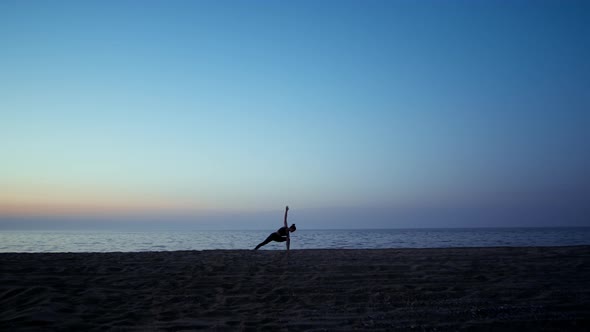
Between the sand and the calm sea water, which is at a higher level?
the sand

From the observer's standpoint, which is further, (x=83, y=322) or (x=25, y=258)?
(x=25, y=258)

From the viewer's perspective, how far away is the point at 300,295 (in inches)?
252

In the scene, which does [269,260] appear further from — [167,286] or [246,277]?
[167,286]

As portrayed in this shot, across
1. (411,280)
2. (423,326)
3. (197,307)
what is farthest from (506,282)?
(197,307)

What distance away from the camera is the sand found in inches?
193

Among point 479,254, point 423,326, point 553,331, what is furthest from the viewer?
point 479,254

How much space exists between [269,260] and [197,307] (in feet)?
15.6

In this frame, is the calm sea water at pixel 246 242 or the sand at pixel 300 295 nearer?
the sand at pixel 300 295

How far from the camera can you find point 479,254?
442 inches

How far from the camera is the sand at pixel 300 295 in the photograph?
16.1 ft

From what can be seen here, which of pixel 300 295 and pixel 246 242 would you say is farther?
pixel 246 242

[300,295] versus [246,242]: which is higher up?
[300,295]

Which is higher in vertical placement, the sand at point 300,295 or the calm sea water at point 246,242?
the sand at point 300,295

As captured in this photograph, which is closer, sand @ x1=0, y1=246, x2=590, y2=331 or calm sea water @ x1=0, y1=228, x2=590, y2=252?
sand @ x1=0, y1=246, x2=590, y2=331
